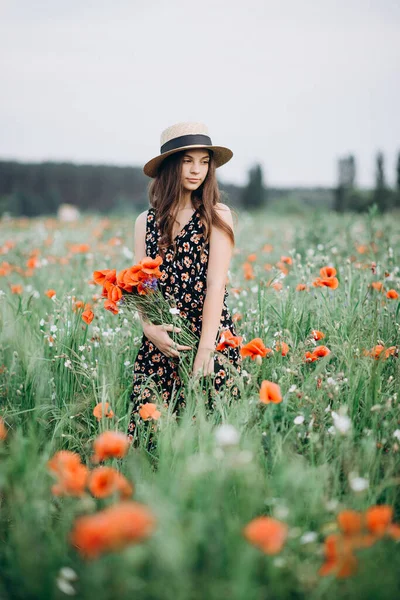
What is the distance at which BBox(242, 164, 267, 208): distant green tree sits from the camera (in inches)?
928

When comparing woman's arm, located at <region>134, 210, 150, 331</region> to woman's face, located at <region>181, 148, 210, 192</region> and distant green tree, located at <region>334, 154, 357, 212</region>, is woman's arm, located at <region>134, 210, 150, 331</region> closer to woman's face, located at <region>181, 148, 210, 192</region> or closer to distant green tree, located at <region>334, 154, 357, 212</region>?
woman's face, located at <region>181, 148, 210, 192</region>

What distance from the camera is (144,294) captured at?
2.40 meters

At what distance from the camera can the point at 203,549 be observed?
1.16 metres

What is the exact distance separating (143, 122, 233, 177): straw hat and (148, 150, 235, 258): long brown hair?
60 millimetres

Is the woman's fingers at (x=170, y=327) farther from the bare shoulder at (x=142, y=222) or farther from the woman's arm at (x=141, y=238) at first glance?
the bare shoulder at (x=142, y=222)

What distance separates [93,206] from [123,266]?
1894 centimetres

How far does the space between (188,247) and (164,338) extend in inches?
20.0

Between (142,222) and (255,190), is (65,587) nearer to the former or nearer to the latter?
(142,222)

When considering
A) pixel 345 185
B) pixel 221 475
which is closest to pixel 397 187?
pixel 345 185

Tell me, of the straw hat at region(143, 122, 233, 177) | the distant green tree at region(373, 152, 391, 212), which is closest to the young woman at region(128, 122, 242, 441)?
the straw hat at region(143, 122, 233, 177)

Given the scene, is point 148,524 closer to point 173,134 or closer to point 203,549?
point 203,549

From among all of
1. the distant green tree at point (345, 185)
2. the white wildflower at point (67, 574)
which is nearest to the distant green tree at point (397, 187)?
the distant green tree at point (345, 185)

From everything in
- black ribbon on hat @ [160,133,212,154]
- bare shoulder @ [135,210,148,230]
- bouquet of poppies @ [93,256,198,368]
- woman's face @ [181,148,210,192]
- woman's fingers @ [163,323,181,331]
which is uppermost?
black ribbon on hat @ [160,133,212,154]

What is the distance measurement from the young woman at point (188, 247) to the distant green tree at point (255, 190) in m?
21.2
